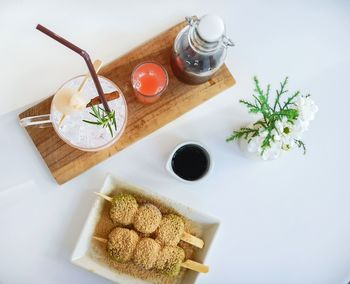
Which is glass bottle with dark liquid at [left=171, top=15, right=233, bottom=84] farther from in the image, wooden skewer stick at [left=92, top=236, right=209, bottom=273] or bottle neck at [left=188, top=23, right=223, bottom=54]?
wooden skewer stick at [left=92, top=236, right=209, bottom=273]

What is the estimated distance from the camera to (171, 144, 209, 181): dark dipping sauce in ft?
3.69

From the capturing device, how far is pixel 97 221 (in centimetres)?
115

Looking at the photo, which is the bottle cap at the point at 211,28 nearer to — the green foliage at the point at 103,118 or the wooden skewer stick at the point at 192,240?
the green foliage at the point at 103,118

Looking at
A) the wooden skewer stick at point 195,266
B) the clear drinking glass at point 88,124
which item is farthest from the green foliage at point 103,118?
the wooden skewer stick at point 195,266

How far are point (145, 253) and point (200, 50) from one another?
55cm

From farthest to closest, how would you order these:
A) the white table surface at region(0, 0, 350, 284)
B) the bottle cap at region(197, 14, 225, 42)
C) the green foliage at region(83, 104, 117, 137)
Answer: the white table surface at region(0, 0, 350, 284) < the green foliage at region(83, 104, 117, 137) < the bottle cap at region(197, 14, 225, 42)

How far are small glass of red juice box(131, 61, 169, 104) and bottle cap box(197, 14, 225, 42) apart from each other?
238 millimetres

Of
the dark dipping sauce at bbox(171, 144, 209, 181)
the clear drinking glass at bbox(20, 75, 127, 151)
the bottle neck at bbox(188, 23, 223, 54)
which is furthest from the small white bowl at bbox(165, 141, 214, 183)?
the bottle neck at bbox(188, 23, 223, 54)

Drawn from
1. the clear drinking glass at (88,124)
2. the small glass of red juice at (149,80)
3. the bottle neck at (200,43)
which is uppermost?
the bottle neck at (200,43)

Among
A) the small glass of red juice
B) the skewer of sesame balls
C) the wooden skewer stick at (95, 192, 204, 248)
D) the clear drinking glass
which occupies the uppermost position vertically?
the small glass of red juice

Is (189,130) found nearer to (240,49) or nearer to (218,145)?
(218,145)

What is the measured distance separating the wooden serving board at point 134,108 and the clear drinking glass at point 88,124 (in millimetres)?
44

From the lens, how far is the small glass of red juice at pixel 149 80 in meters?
1.12

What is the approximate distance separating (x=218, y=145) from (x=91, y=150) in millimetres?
362
